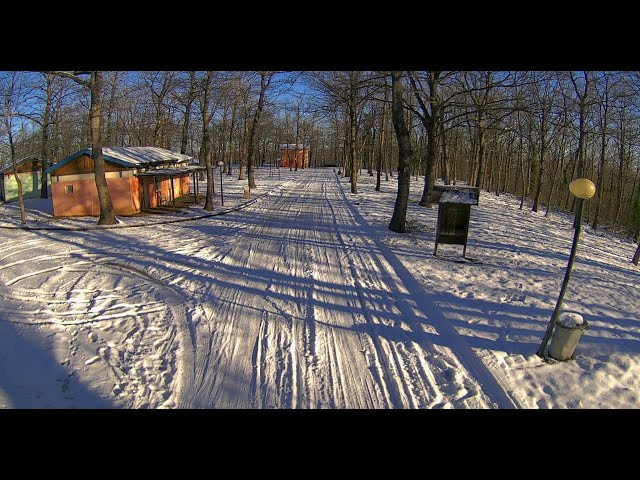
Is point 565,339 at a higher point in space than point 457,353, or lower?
higher

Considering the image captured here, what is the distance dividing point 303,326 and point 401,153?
8.96 metres

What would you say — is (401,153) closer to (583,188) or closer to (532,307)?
(532,307)

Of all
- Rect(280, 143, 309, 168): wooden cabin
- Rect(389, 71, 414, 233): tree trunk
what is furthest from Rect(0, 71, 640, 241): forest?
Rect(280, 143, 309, 168): wooden cabin

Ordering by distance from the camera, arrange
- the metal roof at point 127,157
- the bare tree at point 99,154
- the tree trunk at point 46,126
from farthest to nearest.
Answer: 1. the tree trunk at point 46,126
2. the metal roof at point 127,157
3. the bare tree at point 99,154

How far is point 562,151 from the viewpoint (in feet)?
108

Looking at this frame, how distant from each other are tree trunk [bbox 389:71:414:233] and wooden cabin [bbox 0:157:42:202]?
78.1 ft

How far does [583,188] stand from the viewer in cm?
468

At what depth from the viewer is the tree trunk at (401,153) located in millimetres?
12312

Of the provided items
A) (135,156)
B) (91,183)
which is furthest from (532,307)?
(135,156)

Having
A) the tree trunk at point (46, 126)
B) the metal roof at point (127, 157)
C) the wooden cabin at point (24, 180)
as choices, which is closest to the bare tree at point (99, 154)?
the metal roof at point (127, 157)

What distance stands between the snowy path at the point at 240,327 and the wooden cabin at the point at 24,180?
55.4ft

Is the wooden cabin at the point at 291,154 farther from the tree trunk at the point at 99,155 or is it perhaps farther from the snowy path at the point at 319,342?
the snowy path at the point at 319,342

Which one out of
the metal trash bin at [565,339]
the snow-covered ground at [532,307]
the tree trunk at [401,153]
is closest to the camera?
the snow-covered ground at [532,307]
